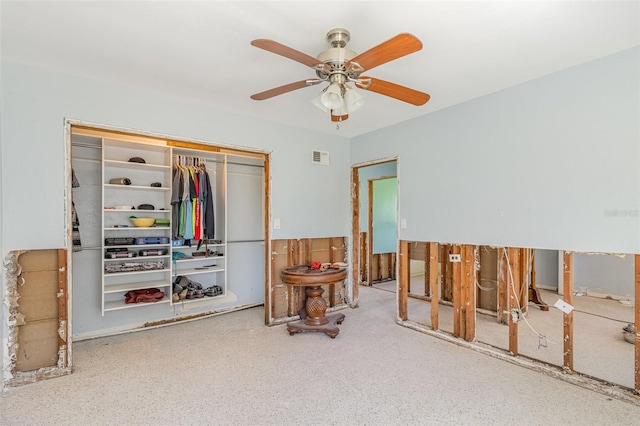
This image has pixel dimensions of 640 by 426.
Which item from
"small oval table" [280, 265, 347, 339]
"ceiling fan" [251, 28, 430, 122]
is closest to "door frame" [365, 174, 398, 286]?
"small oval table" [280, 265, 347, 339]

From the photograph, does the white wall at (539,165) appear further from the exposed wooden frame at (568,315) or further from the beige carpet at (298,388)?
the beige carpet at (298,388)

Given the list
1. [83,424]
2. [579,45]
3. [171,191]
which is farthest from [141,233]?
[579,45]

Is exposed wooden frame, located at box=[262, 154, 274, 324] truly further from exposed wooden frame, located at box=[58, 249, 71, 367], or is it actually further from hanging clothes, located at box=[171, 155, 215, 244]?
exposed wooden frame, located at box=[58, 249, 71, 367]

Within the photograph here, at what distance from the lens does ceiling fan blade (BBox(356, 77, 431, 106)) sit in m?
2.04

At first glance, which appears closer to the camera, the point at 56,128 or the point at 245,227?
the point at 56,128

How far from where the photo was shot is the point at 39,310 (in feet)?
8.13

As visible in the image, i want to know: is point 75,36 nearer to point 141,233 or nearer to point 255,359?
point 141,233

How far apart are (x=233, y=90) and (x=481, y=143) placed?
8.14ft

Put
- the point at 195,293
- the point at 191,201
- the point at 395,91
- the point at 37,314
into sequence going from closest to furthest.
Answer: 1. the point at 395,91
2. the point at 37,314
3. the point at 191,201
4. the point at 195,293

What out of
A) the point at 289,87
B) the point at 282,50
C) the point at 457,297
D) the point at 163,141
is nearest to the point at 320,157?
A: the point at 163,141

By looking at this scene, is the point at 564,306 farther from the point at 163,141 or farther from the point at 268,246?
the point at 163,141

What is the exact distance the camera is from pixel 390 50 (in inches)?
64.4

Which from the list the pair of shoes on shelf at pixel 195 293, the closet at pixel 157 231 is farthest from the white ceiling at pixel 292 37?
the pair of shoes on shelf at pixel 195 293

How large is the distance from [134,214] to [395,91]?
332cm
